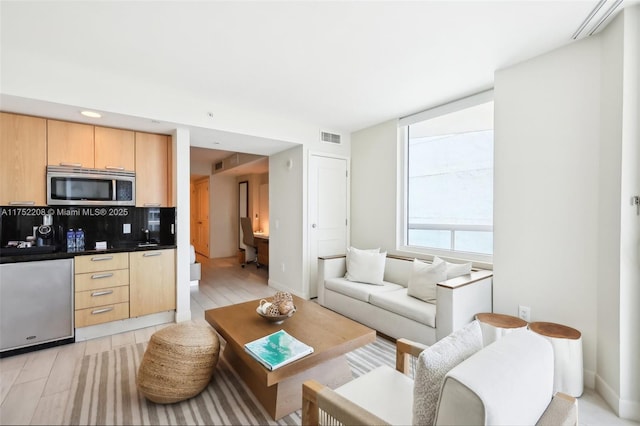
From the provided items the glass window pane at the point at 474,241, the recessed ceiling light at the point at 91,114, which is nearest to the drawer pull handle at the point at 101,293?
the recessed ceiling light at the point at 91,114

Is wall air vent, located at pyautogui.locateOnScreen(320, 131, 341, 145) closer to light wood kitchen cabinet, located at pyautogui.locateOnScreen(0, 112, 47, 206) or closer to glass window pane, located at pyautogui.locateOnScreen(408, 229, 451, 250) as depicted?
glass window pane, located at pyautogui.locateOnScreen(408, 229, 451, 250)

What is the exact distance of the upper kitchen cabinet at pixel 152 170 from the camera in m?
3.47

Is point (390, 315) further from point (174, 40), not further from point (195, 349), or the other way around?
point (174, 40)

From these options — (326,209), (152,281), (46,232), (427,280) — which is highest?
(326,209)

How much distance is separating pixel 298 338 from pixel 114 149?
301cm

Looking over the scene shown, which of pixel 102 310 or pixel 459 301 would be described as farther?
pixel 102 310

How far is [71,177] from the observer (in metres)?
3.06

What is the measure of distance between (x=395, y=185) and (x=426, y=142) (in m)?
0.68

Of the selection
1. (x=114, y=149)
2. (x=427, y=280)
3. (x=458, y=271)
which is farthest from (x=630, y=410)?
(x=114, y=149)

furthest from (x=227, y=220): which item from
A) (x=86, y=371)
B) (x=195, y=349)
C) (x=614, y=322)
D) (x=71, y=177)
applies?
(x=614, y=322)

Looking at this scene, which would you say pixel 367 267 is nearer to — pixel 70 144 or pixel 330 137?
pixel 330 137

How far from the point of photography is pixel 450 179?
3537 mm

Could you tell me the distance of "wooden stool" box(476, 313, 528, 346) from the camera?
7.52 ft

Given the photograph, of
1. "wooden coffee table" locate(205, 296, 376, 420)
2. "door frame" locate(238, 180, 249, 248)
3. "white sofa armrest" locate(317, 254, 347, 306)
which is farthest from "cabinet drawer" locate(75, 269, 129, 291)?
"door frame" locate(238, 180, 249, 248)
